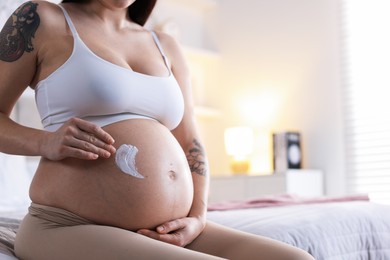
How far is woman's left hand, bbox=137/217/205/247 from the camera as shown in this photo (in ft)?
3.27

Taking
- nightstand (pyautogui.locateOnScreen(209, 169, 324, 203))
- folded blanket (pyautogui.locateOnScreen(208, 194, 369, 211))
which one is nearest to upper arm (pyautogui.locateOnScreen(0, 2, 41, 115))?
folded blanket (pyautogui.locateOnScreen(208, 194, 369, 211))

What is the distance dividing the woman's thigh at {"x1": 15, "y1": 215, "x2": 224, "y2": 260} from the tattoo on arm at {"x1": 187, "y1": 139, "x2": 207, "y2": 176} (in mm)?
347

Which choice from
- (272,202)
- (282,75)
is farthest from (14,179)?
(282,75)

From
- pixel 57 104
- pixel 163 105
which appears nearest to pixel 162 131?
pixel 163 105

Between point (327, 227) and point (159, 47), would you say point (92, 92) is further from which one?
point (327, 227)

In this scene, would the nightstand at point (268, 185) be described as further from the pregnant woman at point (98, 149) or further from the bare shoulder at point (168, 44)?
the pregnant woman at point (98, 149)

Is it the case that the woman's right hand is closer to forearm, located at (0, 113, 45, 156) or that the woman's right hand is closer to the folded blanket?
forearm, located at (0, 113, 45, 156)

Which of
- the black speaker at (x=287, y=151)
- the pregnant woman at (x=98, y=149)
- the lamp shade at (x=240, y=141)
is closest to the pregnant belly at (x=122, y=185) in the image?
the pregnant woman at (x=98, y=149)

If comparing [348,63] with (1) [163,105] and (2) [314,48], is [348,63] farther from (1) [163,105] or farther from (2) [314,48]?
(1) [163,105]

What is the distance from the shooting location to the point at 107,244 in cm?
87

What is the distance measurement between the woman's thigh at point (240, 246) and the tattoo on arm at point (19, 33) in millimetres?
495

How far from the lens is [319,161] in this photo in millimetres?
3639

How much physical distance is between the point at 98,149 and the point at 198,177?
1.11ft

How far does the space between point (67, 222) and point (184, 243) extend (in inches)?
9.0
